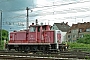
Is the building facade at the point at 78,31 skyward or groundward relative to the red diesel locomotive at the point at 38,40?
skyward

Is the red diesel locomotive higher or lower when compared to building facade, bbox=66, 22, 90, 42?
lower

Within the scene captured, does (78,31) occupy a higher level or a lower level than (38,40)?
higher

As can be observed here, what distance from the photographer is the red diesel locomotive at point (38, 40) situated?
23391mm

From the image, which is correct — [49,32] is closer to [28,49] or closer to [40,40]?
[40,40]

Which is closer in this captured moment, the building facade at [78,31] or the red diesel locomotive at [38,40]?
the red diesel locomotive at [38,40]

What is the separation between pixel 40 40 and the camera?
2431cm

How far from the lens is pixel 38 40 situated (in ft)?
80.1

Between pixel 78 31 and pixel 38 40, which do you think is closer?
pixel 38 40

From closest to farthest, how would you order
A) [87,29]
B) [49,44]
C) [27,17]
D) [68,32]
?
[49,44] < [27,17] < [87,29] < [68,32]

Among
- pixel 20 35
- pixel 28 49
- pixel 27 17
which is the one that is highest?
pixel 27 17

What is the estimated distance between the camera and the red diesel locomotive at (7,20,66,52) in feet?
76.7

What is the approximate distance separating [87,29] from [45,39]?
66.0 metres

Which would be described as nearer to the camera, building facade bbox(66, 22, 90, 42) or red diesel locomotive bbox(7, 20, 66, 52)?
red diesel locomotive bbox(7, 20, 66, 52)

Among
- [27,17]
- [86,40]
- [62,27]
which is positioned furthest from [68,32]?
[27,17]
